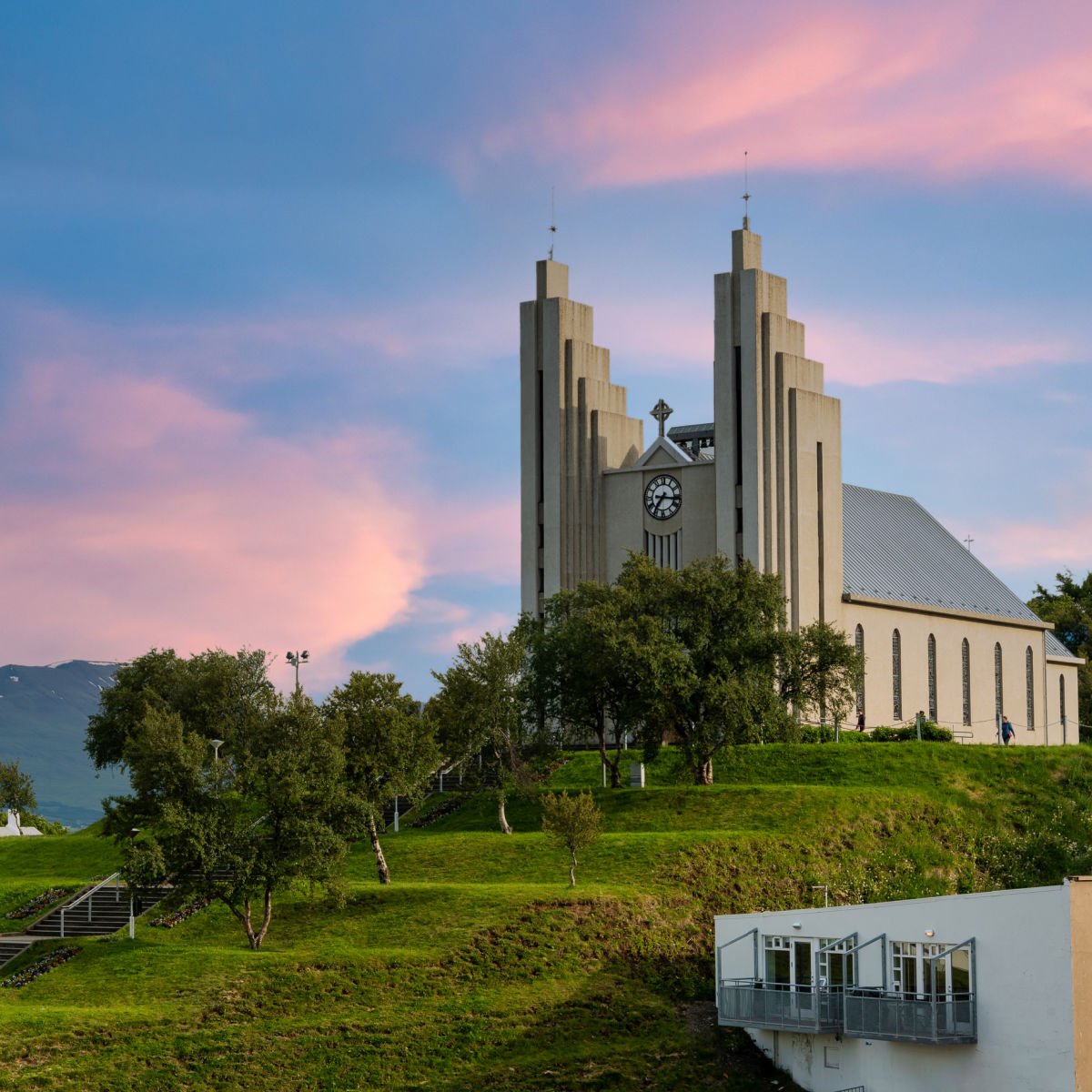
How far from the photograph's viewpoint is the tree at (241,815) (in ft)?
157

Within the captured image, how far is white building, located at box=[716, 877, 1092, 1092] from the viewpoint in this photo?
36406mm

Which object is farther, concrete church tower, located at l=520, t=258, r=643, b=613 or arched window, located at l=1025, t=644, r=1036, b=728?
arched window, located at l=1025, t=644, r=1036, b=728

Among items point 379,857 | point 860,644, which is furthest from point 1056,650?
point 379,857

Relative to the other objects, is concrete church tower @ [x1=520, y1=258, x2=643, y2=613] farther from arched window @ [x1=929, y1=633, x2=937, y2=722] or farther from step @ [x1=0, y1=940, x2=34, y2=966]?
step @ [x1=0, y1=940, x2=34, y2=966]

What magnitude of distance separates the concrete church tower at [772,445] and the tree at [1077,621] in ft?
94.3

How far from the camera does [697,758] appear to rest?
63.6m

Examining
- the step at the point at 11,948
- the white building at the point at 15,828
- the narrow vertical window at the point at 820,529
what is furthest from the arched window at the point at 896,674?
the step at the point at 11,948

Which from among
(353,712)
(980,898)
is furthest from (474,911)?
(980,898)

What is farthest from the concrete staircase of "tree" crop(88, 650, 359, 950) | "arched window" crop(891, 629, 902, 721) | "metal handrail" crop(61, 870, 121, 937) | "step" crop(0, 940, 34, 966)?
"arched window" crop(891, 629, 902, 721)

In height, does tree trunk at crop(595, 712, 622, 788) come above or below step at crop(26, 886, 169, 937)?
above

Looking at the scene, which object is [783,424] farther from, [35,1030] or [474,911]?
[35,1030]

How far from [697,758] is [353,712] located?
1452cm

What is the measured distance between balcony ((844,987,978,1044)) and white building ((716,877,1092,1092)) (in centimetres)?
3

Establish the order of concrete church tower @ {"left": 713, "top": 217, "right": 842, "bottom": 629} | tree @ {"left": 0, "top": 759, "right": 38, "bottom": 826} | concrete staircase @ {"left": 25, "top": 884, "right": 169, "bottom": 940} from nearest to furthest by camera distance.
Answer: concrete staircase @ {"left": 25, "top": 884, "right": 169, "bottom": 940} → concrete church tower @ {"left": 713, "top": 217, "right": 842, "bottom": 629} → tree @ {"left": 0, "top": 759, "right": 38, "bottom": 826}
